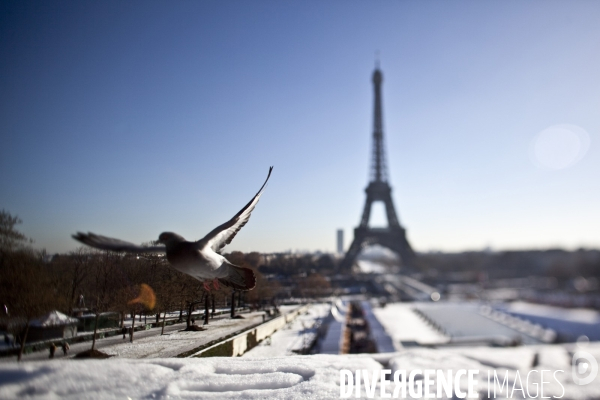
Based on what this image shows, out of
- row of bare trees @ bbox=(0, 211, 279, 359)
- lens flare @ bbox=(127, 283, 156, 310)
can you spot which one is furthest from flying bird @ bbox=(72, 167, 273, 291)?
lens flare @ bbox=(127, 283, 156, 310)

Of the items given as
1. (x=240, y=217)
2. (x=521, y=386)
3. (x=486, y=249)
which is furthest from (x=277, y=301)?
(x=486, y=249)

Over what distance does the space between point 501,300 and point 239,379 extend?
29.7 ft

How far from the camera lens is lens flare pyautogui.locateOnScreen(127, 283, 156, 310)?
7.24ft

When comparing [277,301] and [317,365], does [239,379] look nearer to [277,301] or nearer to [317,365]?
[317,365]

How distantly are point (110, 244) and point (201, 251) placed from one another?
49 centimetres

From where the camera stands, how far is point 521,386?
2594 millimetres

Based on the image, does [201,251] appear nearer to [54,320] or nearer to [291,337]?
[54,320]

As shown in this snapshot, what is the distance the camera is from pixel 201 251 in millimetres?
1771

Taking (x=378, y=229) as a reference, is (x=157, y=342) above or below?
below

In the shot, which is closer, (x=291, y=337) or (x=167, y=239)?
(x=167, y=239)

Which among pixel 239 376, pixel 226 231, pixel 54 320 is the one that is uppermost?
pixel 226 231

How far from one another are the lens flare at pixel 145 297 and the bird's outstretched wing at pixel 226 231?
0.68m

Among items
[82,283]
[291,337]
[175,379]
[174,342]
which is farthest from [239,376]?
[82,283]

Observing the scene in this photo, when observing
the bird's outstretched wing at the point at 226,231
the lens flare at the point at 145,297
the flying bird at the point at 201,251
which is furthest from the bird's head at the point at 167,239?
the lens flare at the point at 145,297
